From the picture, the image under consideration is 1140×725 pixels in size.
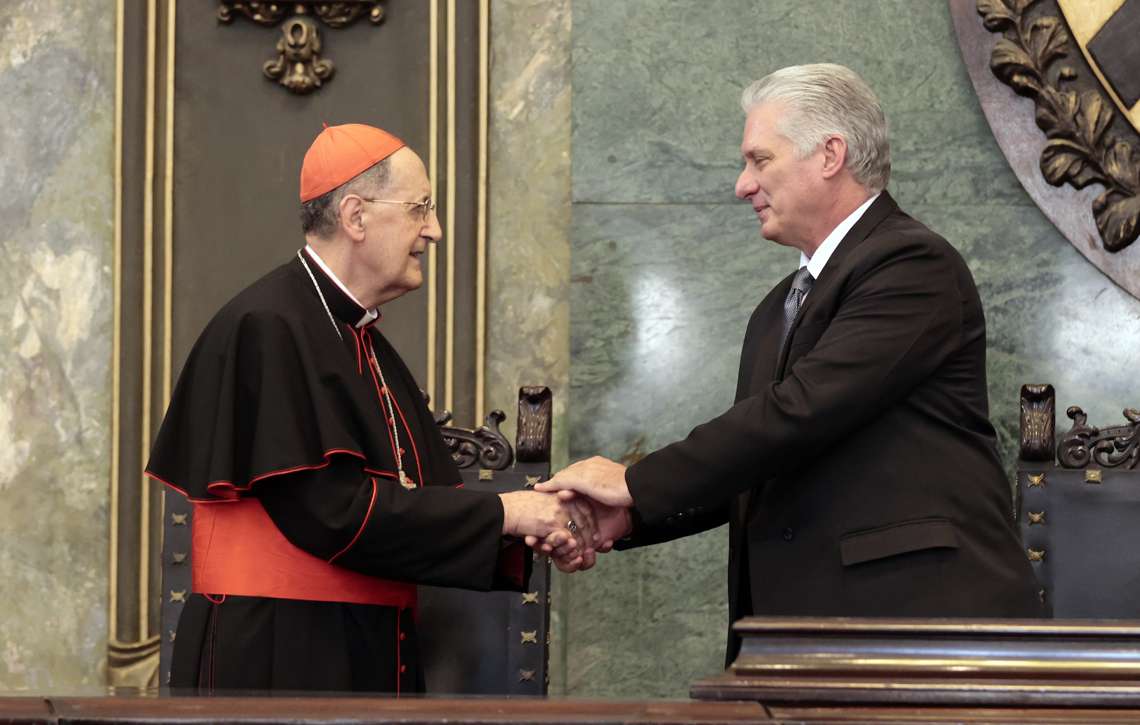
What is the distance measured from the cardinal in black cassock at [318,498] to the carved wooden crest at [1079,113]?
1.69 m

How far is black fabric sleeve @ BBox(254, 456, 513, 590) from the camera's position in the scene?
2.75 metres

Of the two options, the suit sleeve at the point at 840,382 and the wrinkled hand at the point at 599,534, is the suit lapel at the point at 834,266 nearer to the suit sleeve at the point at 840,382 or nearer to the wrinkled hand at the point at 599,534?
the suit sleeve at the point at 840,382

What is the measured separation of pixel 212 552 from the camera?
2.84 m

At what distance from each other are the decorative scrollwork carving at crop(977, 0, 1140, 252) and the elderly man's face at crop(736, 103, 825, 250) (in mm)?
1197

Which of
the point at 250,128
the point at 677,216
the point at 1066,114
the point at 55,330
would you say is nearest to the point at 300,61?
the point at 250,128

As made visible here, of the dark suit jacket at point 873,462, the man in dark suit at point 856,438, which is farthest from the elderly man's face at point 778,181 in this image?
the dark suit jacket at point 873,462

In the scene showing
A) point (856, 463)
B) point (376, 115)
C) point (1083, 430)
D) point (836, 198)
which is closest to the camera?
point (856, 463)

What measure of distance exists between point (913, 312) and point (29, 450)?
104 inches

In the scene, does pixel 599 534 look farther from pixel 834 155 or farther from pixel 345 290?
pixel 834 155

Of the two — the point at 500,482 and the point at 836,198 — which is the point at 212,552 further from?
the point at 836,198

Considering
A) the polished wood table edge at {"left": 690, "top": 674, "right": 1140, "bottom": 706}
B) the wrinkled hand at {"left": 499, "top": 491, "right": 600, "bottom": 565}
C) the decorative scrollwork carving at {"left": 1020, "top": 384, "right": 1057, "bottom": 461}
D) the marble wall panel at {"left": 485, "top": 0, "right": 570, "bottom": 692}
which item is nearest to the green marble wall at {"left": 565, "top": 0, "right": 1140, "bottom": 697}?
the marble wall panel at {"left": 485, "top": 0, "right": 570, "bottom": 692}

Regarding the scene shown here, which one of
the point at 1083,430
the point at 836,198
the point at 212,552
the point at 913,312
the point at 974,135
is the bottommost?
the point at 212,552

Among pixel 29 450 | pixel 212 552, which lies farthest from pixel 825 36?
pixel 29 450

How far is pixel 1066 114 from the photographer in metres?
3.88
